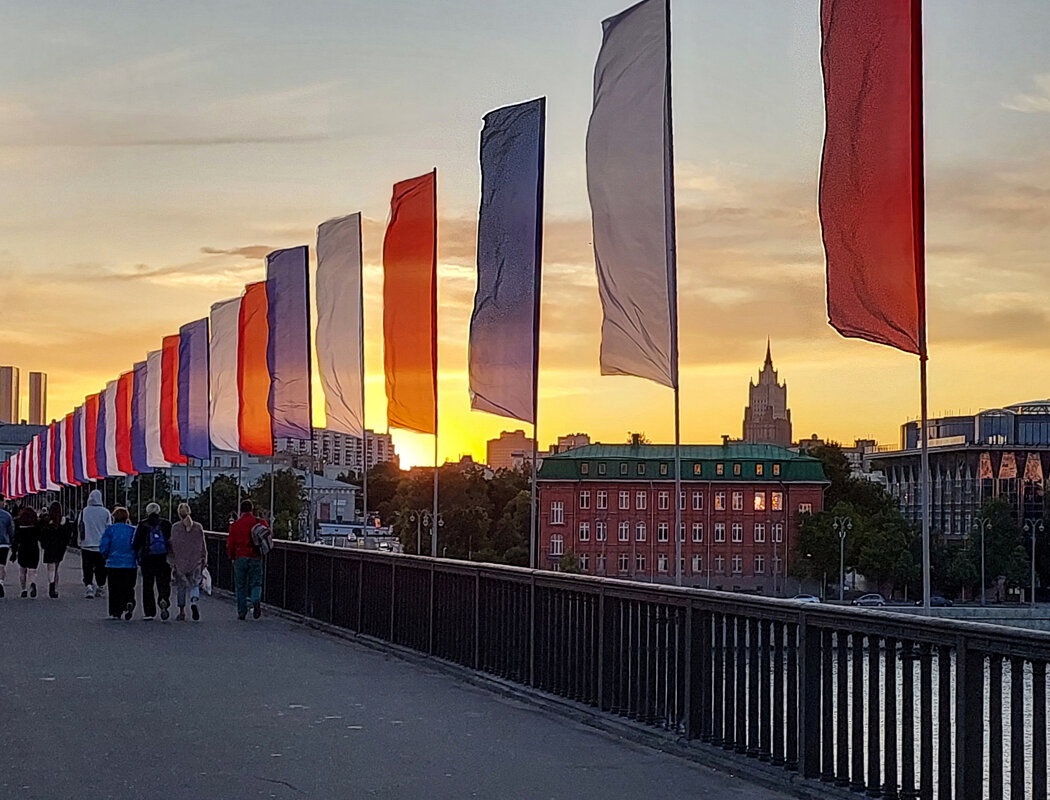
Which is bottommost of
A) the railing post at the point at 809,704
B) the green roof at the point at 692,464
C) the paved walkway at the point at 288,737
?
the paved walkway at the point at 288,737

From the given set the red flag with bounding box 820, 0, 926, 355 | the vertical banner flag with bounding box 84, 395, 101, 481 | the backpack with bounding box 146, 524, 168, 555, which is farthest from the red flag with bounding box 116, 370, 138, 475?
the red flag with bounding box 820, 0, 926, 355

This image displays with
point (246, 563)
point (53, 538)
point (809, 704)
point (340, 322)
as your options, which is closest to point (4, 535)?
point (53, 538)

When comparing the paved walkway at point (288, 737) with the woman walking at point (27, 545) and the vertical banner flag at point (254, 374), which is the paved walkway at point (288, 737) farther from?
the vertical banner flag at point (254, 374)

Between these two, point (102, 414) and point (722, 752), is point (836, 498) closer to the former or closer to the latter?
point (102, 414)

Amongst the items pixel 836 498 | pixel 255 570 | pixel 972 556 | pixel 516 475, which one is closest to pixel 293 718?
pixel 255 570

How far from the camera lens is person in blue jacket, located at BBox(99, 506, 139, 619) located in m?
23.8

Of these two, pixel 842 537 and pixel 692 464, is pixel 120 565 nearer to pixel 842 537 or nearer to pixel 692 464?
pixel 692 464

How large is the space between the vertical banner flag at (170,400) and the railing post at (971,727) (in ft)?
113

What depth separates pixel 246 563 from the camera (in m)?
24.5

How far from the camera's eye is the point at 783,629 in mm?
9930

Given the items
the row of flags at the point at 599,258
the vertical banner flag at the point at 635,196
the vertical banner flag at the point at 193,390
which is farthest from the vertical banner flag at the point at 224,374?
the vertical banner flag at the point at 635,196

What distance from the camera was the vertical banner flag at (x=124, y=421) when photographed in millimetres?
50281

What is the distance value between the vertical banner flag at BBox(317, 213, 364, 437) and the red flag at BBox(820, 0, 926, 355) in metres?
14.6

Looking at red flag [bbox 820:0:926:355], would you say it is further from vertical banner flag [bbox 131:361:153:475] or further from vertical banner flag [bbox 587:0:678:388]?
vertical banner flag [bbox 131:361:153:475]
